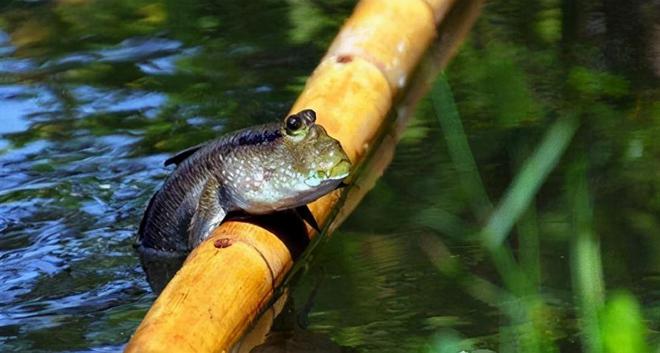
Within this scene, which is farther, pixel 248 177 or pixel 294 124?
pixel 248 177

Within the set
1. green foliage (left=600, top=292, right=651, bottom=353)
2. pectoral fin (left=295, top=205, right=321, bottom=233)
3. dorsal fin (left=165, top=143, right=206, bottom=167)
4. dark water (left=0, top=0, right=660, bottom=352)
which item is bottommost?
dark water (left=0, top=0, right=660, bottom=352)

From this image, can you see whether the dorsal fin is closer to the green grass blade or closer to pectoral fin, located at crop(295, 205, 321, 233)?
pectoral fin, located at crop(295, 205, 321, 233)

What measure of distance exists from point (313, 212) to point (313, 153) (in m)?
0.48

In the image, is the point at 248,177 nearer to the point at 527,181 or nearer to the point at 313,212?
the point at 313,212

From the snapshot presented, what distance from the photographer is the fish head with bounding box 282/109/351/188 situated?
12.5 feet

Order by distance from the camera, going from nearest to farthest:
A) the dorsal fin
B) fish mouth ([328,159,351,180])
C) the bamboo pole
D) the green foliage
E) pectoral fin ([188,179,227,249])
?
the green foliage < the bamboo pole < fish mouth ([328,159,351,180]) < pectoral fin ([188,179,227,249]) < the dorsal fin

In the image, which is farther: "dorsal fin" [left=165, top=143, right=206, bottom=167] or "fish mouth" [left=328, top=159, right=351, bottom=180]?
"dorsal fin" [left=165, top=143, right=206, bottom=167]

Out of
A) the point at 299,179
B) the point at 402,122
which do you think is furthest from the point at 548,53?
the point at 299,179

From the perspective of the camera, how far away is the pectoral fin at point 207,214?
4.04m

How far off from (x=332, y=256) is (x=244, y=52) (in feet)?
7.63

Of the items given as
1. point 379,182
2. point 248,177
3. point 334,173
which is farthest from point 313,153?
point 379,182

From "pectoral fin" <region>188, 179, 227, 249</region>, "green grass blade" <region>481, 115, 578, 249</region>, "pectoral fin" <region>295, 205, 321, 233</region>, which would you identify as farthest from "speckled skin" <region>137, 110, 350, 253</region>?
"green grass blade" <region>481, 115, 578, 249</region>

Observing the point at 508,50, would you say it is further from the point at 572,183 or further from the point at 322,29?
the point at 572,183

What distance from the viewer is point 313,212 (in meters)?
4.27
